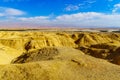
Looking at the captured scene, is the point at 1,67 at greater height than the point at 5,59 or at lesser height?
greater

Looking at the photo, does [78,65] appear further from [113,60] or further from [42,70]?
[113,60]

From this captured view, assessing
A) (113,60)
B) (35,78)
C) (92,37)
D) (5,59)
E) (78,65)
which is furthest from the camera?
(92,37)

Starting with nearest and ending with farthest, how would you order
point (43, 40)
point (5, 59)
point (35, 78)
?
point (35, 78) < point (5, 59) < point (43, 40)

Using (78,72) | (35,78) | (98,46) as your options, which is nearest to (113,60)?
(98,46)

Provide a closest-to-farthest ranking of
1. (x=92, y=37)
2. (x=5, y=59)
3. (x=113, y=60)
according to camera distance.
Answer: (x=113, y=60) → (x=5, y=59) → (x=92, y=37)

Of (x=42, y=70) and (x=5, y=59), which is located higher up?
(x=42, y=70)

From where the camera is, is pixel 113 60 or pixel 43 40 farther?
pixel 43 40

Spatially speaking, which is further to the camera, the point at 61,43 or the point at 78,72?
the point at 61,43

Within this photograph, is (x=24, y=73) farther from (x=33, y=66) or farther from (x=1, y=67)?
(x=1, y=67)

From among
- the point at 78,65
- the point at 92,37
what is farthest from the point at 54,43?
the point at 78,65
